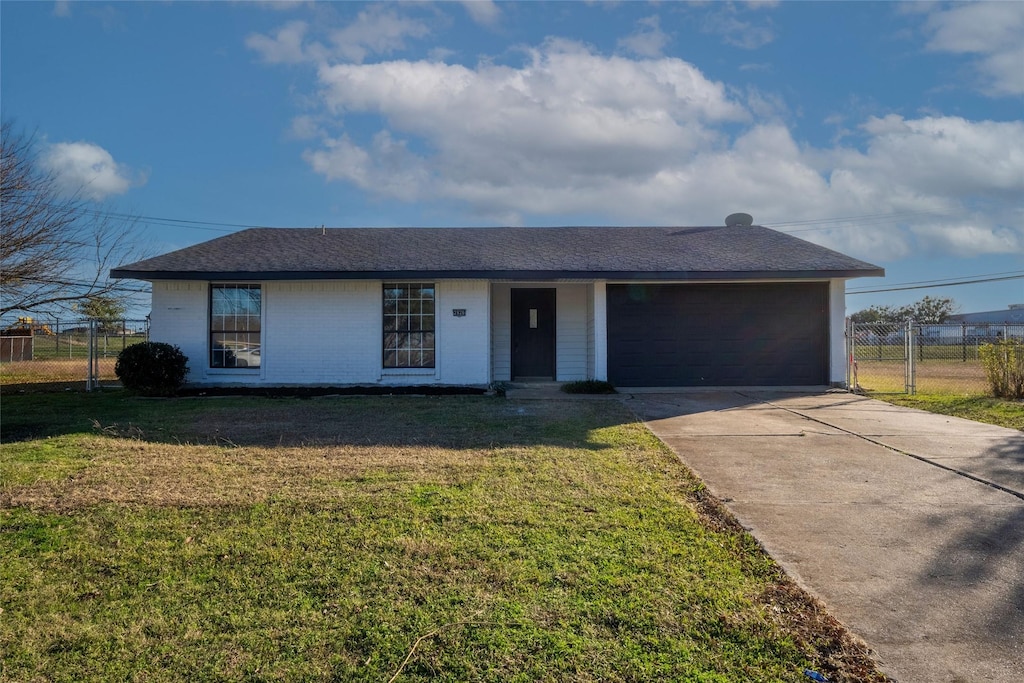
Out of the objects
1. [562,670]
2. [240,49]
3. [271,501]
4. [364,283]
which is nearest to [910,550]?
[562,670]

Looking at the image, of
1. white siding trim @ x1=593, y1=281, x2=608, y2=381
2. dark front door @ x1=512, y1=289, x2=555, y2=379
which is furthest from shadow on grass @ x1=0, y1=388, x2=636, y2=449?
dark front door @ x1=512, y1=289, x2=555, y2=379

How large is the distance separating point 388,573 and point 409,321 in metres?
10.4

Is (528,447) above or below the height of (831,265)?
below

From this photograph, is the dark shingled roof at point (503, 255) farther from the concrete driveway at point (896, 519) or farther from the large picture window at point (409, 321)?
the concrete driveway at point (896, 519)

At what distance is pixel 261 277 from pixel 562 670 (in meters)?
12.1

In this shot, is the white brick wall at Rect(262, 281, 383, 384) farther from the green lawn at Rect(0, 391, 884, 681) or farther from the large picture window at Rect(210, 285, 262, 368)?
the green lawn at Rect(0, 391, 884, 681)

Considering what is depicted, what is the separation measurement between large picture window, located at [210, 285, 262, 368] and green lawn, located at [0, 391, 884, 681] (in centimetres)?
692

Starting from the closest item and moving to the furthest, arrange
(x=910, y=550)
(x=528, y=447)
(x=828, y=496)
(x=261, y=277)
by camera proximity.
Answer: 1. (x=910, y=550)
2. (x=828, y=496)
3. (x=528, y=447)
4. (x=261, y=277)

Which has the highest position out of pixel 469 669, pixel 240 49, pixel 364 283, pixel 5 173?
pixel 240 49

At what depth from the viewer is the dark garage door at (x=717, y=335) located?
13.6 meters

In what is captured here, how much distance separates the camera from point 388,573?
341 cm

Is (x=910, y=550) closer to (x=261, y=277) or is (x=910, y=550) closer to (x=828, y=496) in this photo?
(x=828, y=496)

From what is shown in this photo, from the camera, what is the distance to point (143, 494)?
500 cm

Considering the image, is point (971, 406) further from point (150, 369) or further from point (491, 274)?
point (150, 369)
